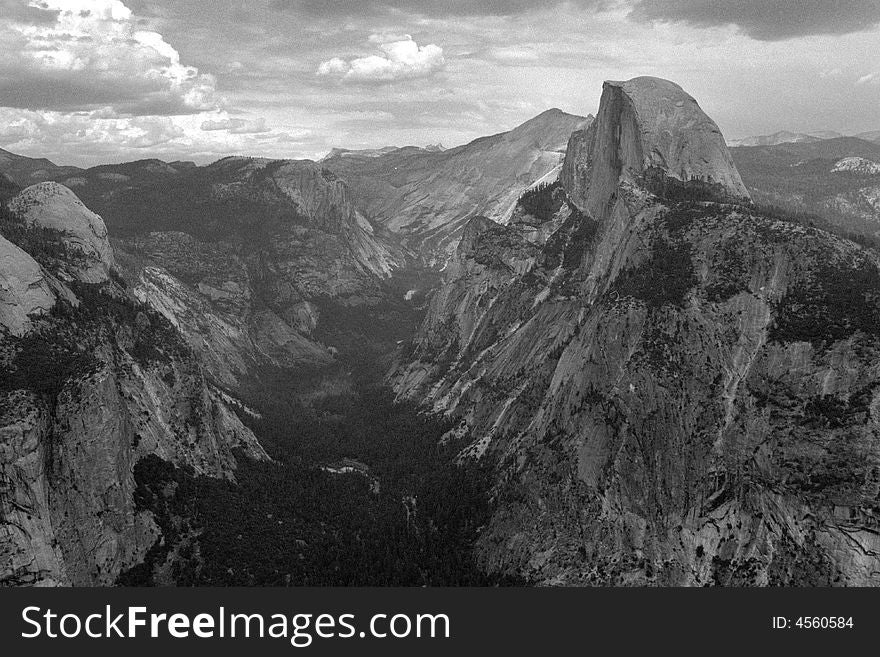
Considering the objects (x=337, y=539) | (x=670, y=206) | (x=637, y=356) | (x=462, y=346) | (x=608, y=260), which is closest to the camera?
(x=637, y=356)

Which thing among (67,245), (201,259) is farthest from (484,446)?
(201,259)

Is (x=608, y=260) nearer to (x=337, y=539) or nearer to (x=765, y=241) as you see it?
(x=765, y=241)

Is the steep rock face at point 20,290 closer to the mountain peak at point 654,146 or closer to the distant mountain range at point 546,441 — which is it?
the distant mountain range at point 546,441

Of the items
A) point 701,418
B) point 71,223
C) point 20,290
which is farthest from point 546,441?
point 71,223

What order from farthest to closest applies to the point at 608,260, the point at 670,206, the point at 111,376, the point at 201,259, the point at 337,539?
the point at 201,259 → the point at 608,260 → the point at 670,206 → the point at 337,539 → the point at 111,376

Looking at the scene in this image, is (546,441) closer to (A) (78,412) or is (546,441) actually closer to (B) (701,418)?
(B) (701,418)

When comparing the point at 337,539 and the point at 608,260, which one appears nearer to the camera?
the point at 337,539

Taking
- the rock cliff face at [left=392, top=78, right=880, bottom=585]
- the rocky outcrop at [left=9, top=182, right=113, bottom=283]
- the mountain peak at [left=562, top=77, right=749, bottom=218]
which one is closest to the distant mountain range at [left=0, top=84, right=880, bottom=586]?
the rock cliff face at [left=392, top=78, right=880, bottom=585]

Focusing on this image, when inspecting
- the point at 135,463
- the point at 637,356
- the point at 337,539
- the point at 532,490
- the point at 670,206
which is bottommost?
the point at 337,539
